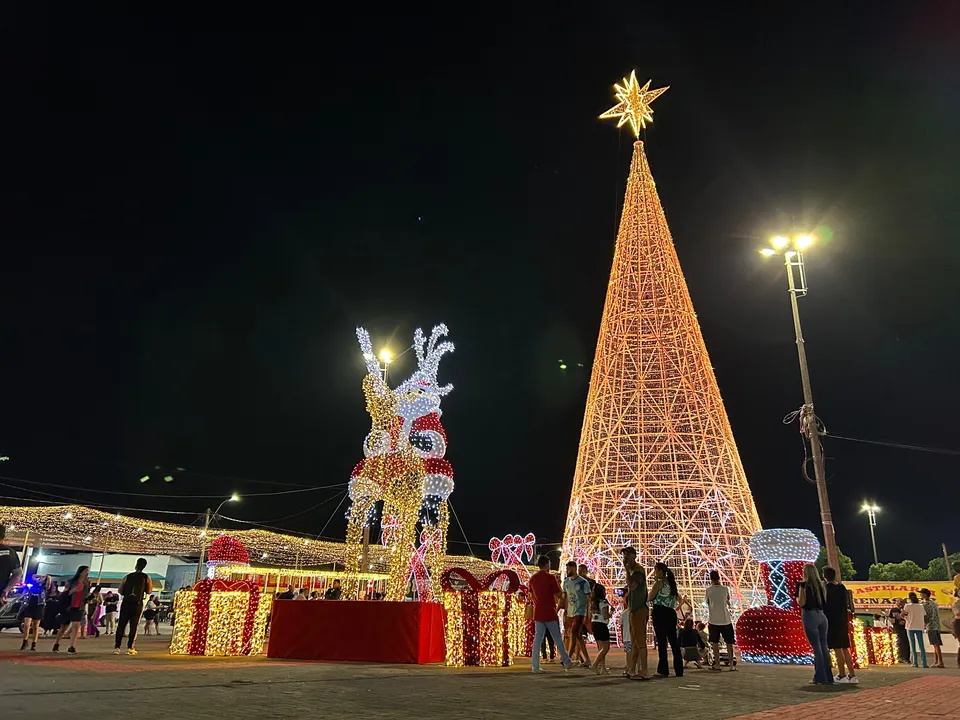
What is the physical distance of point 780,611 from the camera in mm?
12805

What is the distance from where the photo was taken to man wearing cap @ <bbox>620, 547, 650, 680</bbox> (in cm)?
849

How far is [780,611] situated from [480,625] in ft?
20.7

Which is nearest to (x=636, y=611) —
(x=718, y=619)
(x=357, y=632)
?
(x=718, y=619)

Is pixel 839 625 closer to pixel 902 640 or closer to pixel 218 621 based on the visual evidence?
pixel 902 640

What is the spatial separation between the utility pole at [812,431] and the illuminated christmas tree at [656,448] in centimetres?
399

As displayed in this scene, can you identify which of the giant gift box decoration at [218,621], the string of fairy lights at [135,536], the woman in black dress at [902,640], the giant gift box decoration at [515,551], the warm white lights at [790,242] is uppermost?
the warm white lights at [790,242]

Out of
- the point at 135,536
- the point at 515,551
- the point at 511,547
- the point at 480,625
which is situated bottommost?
the point at 480,625

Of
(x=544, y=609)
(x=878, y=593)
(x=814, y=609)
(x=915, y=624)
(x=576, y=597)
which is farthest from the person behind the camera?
(x=878, y=593)

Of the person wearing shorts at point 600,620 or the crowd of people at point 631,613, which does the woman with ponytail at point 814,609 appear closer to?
the crowd of people at point 631,613

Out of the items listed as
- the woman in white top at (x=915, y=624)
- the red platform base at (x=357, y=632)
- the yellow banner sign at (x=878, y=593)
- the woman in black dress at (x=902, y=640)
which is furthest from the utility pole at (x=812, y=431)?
the yellow banner sign at (x=878, y=593)

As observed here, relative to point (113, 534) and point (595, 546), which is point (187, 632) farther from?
point (113, 534)

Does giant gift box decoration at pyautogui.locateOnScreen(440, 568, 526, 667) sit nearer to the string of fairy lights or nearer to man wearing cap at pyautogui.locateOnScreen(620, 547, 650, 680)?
man wearing cap at pyautogui.locateOnScreen(620, 547, 650, 680)

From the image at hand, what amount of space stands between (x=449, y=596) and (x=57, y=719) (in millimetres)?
6914

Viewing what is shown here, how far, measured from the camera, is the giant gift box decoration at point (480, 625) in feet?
33.7
